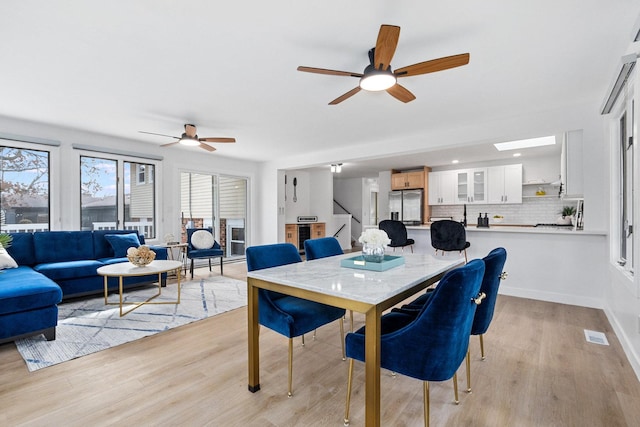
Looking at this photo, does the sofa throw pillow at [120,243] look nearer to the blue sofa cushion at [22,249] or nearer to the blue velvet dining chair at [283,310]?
the blue sofa cushion at [22,249]

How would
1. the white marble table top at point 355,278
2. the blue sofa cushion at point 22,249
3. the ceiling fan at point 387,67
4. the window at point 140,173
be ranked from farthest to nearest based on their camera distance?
the window at point 140,173
the blue sofa cushion at point 22,249
the ceiling fan at point 387,67
the white marble table top at point 355,278

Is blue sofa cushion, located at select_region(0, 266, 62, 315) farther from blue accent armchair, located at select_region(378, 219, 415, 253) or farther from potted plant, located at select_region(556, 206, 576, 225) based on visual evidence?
potted plant, located at select_region(556, 206, 576, 225)

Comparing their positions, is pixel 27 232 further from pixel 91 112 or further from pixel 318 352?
pixel 318 352

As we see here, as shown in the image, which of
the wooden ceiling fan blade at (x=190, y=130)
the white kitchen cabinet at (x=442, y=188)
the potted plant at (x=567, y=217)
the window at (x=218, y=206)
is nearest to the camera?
the wooden ceiling fan blade at (x=190, y=130)

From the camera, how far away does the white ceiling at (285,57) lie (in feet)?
6.42

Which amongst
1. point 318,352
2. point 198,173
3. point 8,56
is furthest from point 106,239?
point 318,352

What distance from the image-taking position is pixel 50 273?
3633mm

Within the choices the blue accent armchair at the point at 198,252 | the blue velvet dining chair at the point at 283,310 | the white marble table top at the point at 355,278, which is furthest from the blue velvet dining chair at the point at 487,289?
the blue accent armchair at the point at 198,252

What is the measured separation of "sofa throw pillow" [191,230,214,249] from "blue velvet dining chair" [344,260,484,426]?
14.9 feet

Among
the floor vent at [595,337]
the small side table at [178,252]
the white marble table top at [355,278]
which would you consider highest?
the white marble table top at [355,278]

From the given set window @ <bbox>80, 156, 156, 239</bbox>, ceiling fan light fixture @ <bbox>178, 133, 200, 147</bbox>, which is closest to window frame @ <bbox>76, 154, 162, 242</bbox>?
window @ <bbox>80, 156, 156, 239</bbox>

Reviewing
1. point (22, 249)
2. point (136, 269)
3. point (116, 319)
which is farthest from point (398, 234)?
point (22, 249)

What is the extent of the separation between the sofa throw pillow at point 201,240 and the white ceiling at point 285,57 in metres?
2.01

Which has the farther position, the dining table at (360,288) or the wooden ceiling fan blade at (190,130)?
the wooden ceiling fan blade at (190,130)
